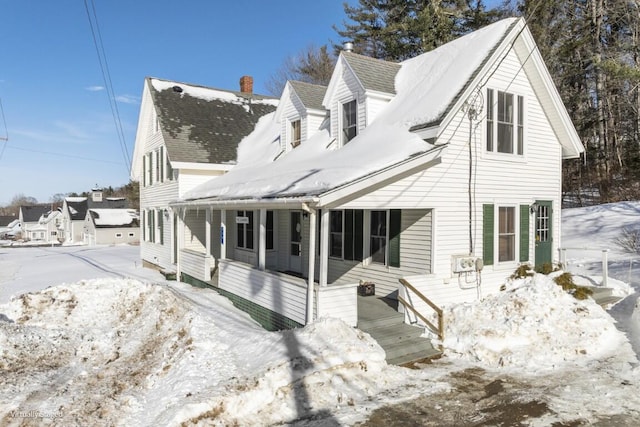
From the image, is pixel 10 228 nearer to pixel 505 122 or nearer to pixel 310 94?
pixel 310 94

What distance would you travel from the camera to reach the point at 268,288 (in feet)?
33.6

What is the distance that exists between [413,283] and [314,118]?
7.25m

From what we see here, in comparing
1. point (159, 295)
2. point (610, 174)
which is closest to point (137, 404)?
point (159, 295)

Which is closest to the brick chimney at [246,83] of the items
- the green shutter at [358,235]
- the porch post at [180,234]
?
the porch post at [180,234]

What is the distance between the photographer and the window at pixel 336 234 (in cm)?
1273

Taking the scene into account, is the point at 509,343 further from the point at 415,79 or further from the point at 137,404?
the point at 415,79

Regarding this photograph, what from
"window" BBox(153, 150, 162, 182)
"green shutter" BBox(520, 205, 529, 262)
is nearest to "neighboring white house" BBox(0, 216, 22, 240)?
"window" BBox(153, 150, 162, 182)

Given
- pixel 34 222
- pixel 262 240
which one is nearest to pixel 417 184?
pixel 262 240

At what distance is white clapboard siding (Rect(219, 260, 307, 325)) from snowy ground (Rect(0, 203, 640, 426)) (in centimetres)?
63

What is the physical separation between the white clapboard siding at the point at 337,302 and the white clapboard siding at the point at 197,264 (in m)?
6.72

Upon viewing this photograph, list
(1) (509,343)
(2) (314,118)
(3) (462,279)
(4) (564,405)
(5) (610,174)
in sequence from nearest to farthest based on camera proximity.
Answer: (4) (564,405)
(1) (509,343)
(3) (462,279)
(2) (314,118)
(5) (610,174)

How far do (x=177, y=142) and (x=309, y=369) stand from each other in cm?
1317

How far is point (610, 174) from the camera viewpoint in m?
25.5

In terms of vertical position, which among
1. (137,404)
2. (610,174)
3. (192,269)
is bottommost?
(137,404)
